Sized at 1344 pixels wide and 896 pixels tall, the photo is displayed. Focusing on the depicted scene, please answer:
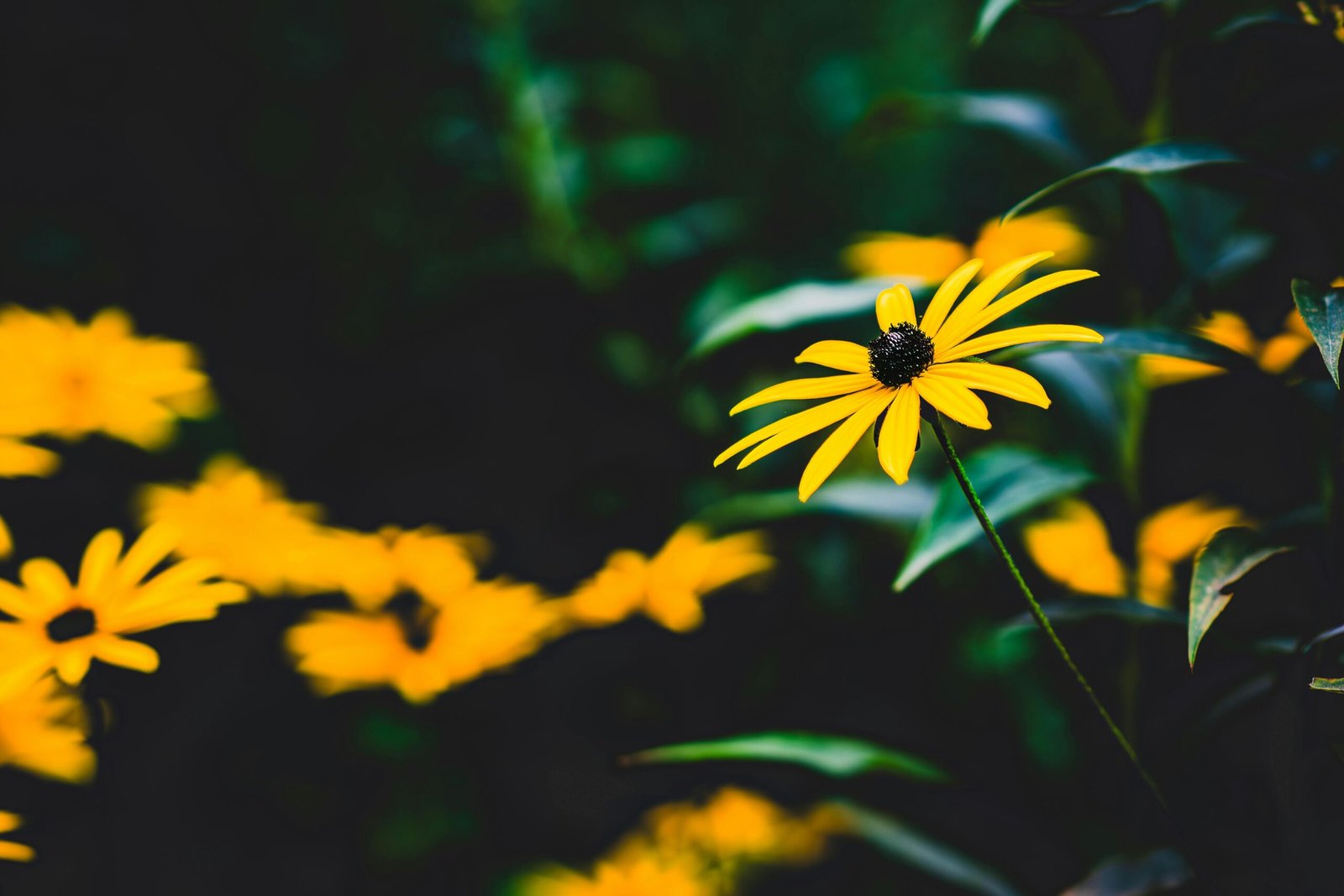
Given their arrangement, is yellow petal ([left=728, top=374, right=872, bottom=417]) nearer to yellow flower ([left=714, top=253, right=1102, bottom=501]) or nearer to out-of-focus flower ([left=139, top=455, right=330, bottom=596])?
yellow flower ([left=714, top=253, right=1102, bottom=501])

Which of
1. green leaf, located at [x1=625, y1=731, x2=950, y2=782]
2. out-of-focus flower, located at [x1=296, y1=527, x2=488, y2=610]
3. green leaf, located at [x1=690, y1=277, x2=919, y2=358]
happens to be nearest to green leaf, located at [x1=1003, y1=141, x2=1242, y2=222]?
green leaf, located at [x1=690, y1=277, x2=919, y2=358]

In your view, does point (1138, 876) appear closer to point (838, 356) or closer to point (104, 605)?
point (838, 356)

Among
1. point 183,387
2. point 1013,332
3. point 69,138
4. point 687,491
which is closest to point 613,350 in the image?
point 687,491

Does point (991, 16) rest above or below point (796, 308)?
above

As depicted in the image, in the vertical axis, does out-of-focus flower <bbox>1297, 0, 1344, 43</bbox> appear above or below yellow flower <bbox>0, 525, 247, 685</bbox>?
above

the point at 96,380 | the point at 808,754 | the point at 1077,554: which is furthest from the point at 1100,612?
the point at 96,380
